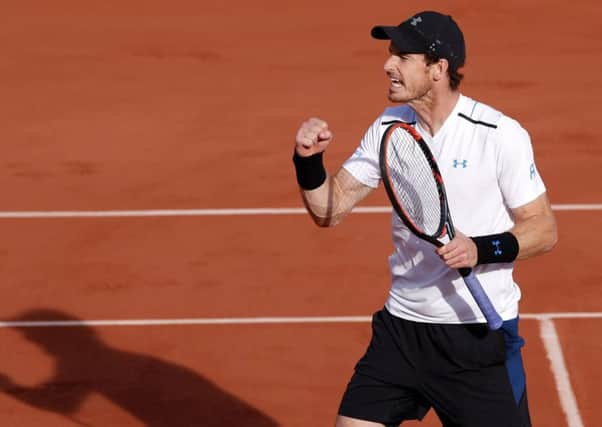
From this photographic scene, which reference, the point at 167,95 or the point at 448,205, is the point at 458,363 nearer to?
the point at 448,205

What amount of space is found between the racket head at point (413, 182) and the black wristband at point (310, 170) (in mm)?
311

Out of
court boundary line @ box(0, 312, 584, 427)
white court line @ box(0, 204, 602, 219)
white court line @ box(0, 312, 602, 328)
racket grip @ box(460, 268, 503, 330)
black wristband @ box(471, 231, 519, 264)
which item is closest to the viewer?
black wristband @ box(471, 231, 519, 264)

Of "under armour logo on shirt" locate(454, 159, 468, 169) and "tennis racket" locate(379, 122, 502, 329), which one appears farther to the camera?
"under armour logo on shirt" locate(454, 159, 468, 169)

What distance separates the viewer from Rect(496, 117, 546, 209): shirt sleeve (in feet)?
19.5

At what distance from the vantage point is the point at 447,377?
6.28m

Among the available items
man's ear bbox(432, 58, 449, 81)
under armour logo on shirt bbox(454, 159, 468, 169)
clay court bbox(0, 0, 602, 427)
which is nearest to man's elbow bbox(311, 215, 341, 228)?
under armour logo on shirt bbox(454, 159, 468, 169)

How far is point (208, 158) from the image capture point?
41.4 ft

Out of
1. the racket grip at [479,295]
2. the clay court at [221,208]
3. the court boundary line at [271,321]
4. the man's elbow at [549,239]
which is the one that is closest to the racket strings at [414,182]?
the racket grip at [479,295]

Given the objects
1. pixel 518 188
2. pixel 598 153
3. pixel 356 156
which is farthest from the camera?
pixel 598 153

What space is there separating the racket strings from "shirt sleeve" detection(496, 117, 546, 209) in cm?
31

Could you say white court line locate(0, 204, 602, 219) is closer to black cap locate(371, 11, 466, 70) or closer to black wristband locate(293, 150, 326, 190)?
black wristband locate(293, 150, 326, 190)

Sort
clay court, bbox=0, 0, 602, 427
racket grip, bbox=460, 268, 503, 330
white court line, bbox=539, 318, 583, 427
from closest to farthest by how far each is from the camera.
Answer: racket grip, bbox=460, 268, 503, 330 → white court line, bbox=539, 318, 583, 427 → clay court, bbox=0, 0, 602, 427

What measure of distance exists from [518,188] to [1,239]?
244 inches

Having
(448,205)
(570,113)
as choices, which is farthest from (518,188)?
(570,113)
